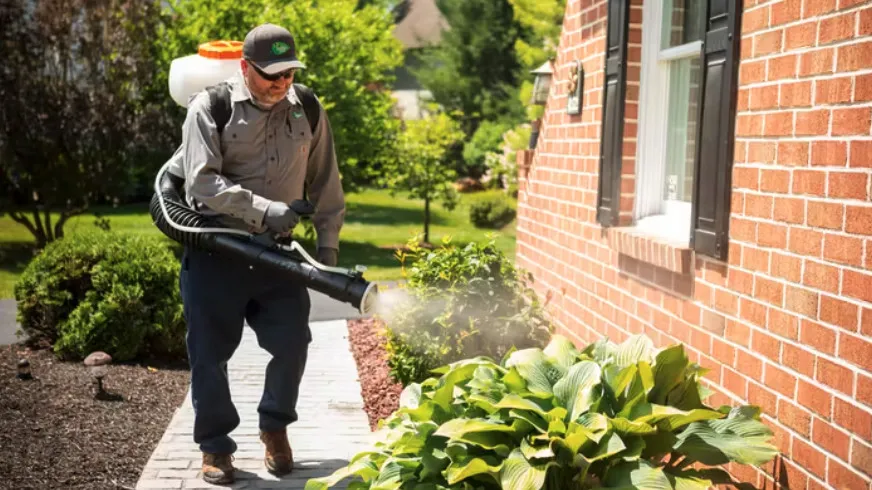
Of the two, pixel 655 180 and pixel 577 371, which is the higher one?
pixel 655 180

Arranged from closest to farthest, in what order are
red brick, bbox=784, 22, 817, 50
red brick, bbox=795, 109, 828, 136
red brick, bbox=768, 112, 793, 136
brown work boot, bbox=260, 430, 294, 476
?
red brick, bbox=795, 109, 828, 136 < red brick, bbox=784, 22, 817, 50 < red brick, bbox=768, 112, 793, 136 < brown work boot, bbox=260, 430, 294, 476

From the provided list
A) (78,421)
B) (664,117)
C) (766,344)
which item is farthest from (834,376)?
(78,421)

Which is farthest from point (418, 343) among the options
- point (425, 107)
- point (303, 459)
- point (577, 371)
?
point (425, 107)

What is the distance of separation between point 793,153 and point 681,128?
1.62 metres

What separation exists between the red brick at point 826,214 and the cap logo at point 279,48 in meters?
2.46

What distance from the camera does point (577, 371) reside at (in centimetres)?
336

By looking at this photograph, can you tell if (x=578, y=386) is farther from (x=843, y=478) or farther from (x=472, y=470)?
(x=843, y=478)

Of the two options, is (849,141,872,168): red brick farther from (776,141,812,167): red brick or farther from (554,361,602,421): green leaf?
(554,361,602,421): green leaf

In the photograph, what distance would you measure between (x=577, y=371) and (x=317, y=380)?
3881 millimetres

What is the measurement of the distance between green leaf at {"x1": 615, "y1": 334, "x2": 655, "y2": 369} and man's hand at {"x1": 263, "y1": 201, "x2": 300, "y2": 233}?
65.8 inches

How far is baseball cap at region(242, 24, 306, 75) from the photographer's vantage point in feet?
15.2

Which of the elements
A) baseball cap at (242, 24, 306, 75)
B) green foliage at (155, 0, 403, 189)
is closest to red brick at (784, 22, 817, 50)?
baseball cap at (242, 24, 306, 75)

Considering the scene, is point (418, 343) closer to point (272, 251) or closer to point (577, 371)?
point (272, 251)

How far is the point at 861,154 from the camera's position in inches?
119
